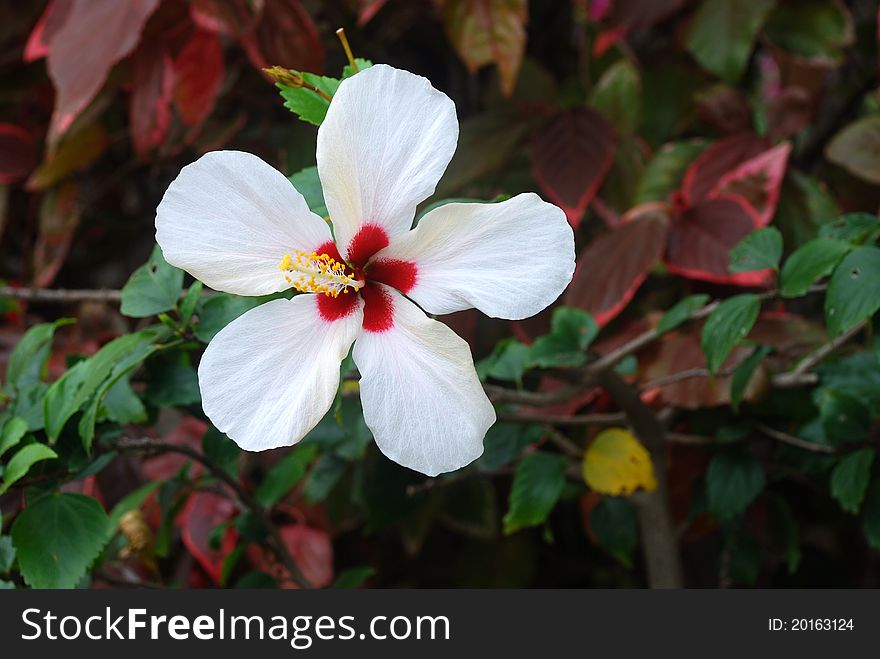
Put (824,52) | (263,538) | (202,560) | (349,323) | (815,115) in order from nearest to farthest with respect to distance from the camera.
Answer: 1. (349,323)
2. (263,538)
3. (202,560)
4. (824,52)
5. (815,115)

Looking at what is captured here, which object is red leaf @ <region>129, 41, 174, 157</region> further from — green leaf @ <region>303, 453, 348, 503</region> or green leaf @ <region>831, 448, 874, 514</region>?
green leaf @ <region>831, 448, 874, 514</region>

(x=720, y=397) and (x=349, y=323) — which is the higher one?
(x=349, y=323)

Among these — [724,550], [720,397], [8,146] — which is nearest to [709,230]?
[720,397]

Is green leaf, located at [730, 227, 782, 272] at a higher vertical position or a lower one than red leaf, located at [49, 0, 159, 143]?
lower

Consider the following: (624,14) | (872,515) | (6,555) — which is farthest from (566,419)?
(624,14)

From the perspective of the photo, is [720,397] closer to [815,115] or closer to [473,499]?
[473,499]

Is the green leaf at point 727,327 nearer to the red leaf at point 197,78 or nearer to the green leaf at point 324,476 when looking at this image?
the green leaf at point 324,476

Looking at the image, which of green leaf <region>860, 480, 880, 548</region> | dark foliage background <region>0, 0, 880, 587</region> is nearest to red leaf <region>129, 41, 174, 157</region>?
dark foliage background <region>0, 0, 880, 587</region>

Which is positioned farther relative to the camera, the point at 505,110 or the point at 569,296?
the point at 505,110
